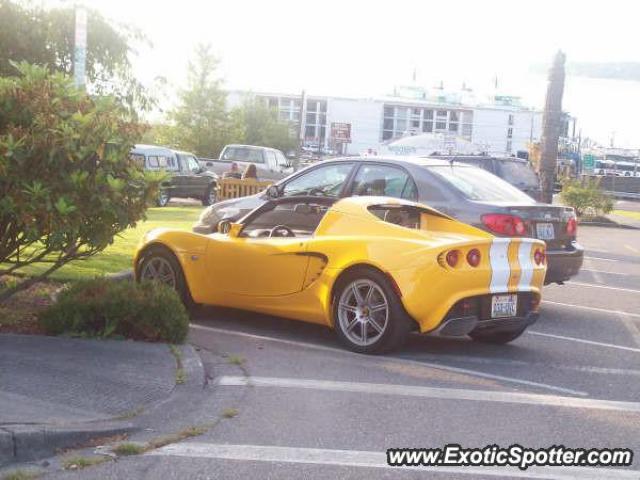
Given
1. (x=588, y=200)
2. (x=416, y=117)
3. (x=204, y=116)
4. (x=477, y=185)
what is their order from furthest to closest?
(x=416, y=117) < (x=204, y=116) < (x=588, y=200) < (x=477, y=185)

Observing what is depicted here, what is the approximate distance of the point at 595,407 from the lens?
6746 millimetres

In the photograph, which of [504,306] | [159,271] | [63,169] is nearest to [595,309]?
[504,306]

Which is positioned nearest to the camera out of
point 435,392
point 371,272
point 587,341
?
point 435,392

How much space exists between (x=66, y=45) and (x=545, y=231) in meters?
7.06

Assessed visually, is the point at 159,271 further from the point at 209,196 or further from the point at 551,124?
the point at 551,124

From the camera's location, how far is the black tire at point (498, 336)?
9031mm

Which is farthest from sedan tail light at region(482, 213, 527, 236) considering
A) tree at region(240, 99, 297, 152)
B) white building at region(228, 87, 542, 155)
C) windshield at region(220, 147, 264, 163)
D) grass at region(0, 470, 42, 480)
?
white building at region(228, 87, 542, 155)

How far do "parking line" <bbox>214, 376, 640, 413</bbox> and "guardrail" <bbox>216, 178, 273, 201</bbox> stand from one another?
15847 millimetres

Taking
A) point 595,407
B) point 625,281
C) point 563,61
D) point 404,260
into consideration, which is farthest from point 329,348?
point 563,61

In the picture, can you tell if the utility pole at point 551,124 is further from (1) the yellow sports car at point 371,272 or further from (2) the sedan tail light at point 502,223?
(1) the yellow sports car at point 371,272

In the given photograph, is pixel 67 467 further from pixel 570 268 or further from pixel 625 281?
pixel 625 281

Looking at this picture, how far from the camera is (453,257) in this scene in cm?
798

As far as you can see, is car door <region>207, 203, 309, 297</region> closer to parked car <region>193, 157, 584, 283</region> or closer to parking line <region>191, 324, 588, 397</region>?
parking line <region>191, 324, 588, 397</region>

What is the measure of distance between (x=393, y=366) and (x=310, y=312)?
120cm
